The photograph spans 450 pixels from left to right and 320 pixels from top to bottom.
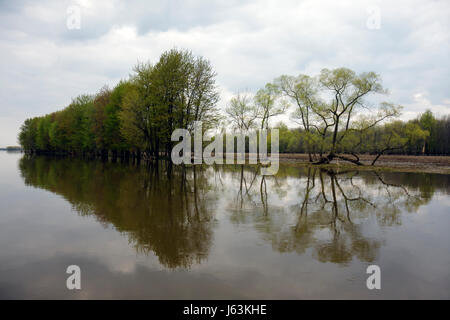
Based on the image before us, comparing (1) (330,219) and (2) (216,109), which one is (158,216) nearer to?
(1) (330,219)

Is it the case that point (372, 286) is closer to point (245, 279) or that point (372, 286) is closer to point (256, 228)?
point (245, 279)

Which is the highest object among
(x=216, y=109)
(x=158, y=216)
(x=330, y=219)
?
(x=216, y=109)

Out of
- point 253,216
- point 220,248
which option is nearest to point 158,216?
point 253,216

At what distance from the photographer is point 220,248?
238 inches

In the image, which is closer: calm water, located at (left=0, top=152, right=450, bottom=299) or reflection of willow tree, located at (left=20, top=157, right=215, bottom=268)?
calm water, located at (left=0, top=152, right=450, bottom=299)

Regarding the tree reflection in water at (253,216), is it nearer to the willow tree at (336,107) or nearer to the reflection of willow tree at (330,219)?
the reflection of willow tree at (330,219)

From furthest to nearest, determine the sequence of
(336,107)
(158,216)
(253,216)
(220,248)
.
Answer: (336,107) → (253,216) → (158,216) → (220,248)

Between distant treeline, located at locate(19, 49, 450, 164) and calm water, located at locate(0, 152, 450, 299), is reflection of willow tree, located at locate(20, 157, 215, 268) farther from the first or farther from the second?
distant treeline, located at locate(19, 49, 450, 164)

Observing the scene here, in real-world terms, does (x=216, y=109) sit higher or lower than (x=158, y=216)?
higher

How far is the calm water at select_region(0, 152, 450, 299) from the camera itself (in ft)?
14.3

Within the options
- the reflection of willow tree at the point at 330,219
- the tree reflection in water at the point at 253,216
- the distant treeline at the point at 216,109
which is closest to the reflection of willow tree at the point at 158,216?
the tree reflection in water at the point at 253,216

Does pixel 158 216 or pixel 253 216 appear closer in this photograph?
pixel 158 216

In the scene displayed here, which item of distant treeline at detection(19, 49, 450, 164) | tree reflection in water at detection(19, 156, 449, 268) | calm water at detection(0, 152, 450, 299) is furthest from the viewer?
distant treeline at detection(19, 49, 450, 164)

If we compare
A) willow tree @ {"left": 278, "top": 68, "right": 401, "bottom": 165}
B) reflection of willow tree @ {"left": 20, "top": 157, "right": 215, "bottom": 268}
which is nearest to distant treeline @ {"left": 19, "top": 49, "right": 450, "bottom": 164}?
willow tree @ {"left": 278, "top": 68, "right": 401, "bottom": 165}
